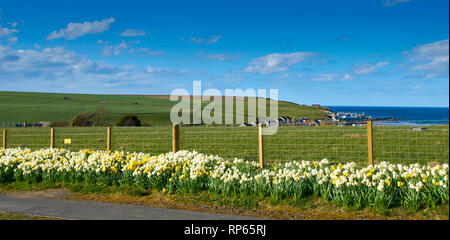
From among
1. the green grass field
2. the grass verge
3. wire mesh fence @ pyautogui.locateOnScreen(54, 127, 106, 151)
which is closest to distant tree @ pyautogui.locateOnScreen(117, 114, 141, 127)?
wire mesh fence @ pyautogui.locateOnScreen(54, 127, 106, 151)

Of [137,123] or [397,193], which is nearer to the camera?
[397,193]

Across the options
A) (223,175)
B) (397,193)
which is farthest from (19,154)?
(397,193)

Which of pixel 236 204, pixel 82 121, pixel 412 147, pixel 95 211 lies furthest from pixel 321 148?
pixel 82 121

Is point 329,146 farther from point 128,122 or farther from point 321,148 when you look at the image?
point 128,122

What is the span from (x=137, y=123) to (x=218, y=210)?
47.5m

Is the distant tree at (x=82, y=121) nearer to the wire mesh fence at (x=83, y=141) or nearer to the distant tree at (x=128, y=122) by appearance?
the distant tree at (x=128, y=122)

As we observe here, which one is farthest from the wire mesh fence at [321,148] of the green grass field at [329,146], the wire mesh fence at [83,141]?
the wire mesh fence at [83,141]

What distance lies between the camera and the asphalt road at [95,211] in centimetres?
665
